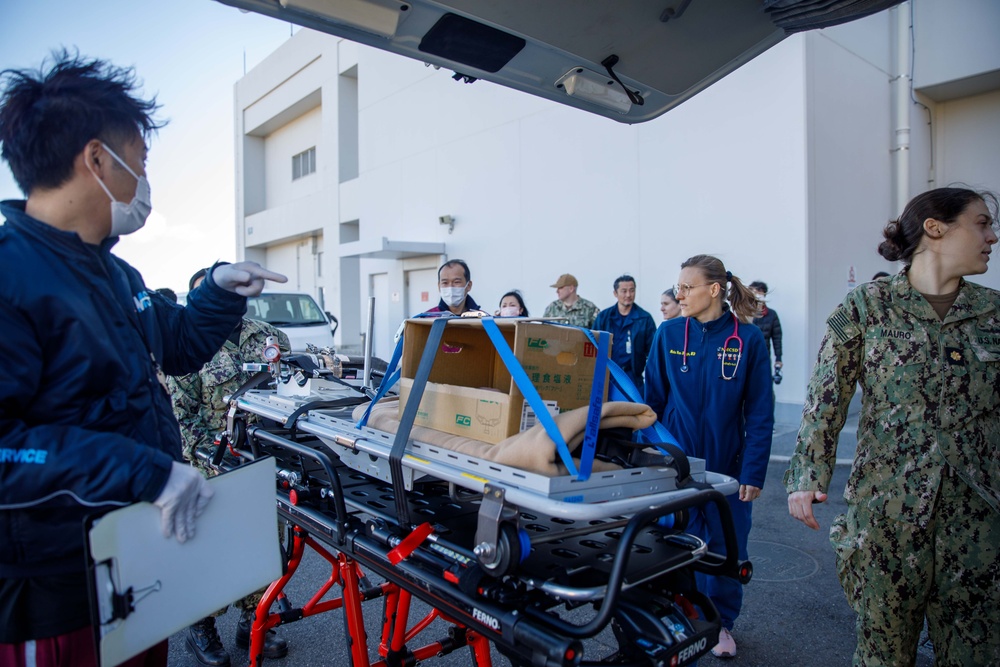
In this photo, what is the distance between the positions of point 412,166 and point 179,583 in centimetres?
1431

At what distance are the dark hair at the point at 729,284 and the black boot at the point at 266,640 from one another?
2887mm

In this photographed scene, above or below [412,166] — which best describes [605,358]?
below

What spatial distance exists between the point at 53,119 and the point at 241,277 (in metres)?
0.61

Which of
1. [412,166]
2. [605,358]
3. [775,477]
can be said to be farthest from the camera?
[412,166]

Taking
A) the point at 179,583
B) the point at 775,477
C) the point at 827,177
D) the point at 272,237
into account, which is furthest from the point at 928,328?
the point at 272,237

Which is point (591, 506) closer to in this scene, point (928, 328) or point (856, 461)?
point (856, 461)

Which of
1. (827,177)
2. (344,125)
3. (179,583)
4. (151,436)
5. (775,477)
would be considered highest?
(344,125)

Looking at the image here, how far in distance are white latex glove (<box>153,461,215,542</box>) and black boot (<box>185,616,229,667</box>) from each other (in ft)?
6.81

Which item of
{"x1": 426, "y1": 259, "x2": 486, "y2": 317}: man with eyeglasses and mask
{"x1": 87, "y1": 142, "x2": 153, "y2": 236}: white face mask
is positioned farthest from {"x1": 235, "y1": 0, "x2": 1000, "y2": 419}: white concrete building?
{"x1": 87, "y1": 142, "x2": 153, "y2": 236}: white face mask

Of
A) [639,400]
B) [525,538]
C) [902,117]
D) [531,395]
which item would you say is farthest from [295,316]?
[902,117]

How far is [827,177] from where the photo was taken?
27.6 feet

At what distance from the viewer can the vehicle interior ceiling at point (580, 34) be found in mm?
2006

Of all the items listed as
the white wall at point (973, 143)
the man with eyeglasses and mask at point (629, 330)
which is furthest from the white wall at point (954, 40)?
the man with eyeglasses and mask at point (629, 330)

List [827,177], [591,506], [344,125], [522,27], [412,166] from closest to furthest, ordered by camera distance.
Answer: [591,506]
[522,27]
[827,177]
[412,166]
[344,125]
